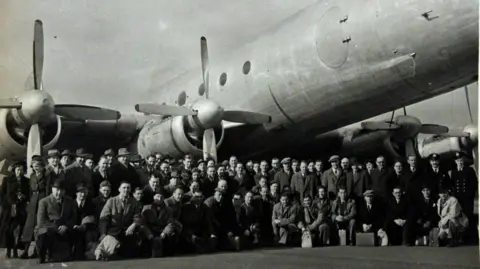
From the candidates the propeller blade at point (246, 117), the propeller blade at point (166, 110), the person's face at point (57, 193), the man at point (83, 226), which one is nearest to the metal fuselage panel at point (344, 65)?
the propeller blade at point (246, 117)

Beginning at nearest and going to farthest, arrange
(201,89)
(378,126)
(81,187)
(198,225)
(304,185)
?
(81,187)
(198,225)
(304,185)
(378,126)
(201,89)

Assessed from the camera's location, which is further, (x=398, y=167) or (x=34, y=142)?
(x=34, y=142)

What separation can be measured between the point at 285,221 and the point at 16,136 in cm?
603

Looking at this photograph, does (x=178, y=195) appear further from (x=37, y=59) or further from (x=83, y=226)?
(x=37, y=59)

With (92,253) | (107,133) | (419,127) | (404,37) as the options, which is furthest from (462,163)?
(107,133)

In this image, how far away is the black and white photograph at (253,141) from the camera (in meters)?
7.04

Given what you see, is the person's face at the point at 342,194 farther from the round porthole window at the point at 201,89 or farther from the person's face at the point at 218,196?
the round porthole window at the point at 201,89

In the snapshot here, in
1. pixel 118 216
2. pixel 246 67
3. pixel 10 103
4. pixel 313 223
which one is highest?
pixel 246 67

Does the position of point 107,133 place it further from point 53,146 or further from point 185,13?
point 185,13

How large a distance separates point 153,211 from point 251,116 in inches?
179

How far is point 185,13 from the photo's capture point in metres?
8.90

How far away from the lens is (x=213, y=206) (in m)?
8.09

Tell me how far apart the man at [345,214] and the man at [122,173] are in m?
3.06

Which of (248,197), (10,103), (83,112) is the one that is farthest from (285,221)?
(10,103)
